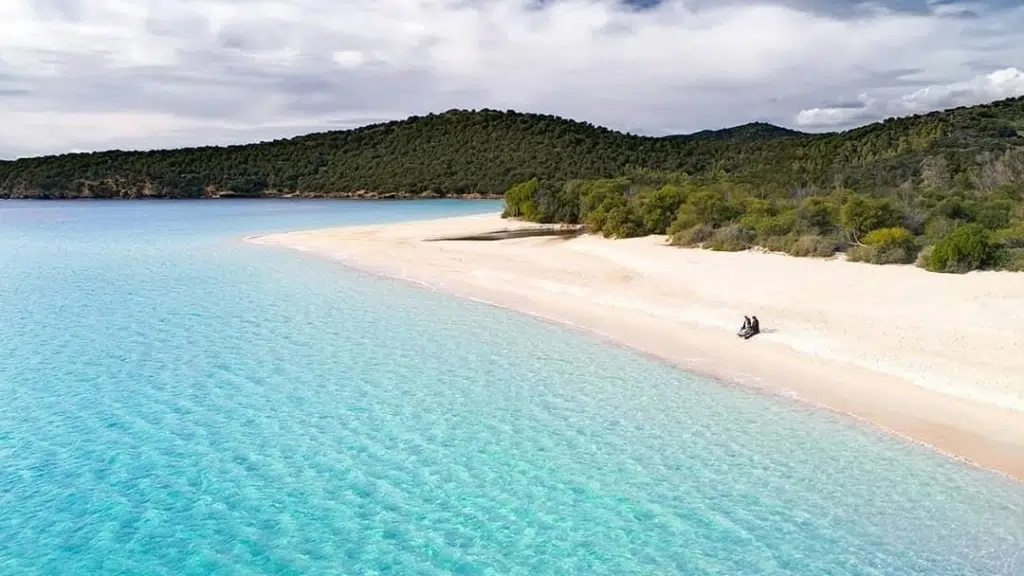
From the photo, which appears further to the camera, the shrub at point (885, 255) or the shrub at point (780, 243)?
the shrub at point (780, 243)

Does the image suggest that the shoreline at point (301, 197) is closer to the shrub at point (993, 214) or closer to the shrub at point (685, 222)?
the shrub at point (685, 222)

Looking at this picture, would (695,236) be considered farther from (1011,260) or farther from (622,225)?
(1011,260)


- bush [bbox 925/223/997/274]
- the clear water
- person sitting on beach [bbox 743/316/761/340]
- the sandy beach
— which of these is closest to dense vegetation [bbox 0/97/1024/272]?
bush [bbox 925/223/997/274]

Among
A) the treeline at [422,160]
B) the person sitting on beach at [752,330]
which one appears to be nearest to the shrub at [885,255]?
the person sitting on beach at [752,330]

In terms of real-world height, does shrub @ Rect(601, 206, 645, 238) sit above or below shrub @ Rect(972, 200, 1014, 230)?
below

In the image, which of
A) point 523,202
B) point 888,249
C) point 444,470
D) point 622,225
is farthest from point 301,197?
point 444,470

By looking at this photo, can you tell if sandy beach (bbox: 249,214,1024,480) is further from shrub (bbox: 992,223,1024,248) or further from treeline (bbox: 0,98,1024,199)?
treeline (bbox: 0,98,1024,199)

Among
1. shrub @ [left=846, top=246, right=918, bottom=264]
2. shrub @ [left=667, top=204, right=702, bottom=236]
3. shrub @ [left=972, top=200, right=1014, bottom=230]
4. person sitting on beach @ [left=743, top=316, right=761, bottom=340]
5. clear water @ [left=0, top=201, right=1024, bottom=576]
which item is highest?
shrub @ [left=972, top=200, right=1014, bottom=230]
